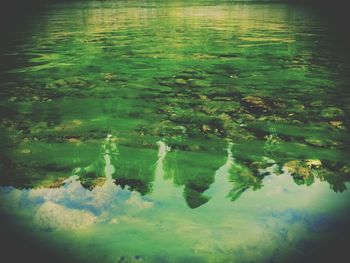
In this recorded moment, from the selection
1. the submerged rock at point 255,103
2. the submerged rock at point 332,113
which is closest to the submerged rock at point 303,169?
the submerged rock at point 332,113

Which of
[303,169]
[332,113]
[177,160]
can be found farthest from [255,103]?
[177,160]

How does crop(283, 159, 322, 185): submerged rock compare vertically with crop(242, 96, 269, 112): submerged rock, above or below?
below

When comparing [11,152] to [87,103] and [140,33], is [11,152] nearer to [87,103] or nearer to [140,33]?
[87,103]

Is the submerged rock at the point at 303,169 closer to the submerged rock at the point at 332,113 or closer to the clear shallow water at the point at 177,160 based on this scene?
the clear shallow water at the point at 177,160

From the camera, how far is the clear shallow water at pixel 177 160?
67.4 inches

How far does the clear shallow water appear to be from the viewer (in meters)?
1.71

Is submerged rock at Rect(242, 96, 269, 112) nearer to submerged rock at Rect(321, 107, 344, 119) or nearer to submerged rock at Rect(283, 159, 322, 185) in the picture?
submerged rock at Rect(321, 107, 344, 119)

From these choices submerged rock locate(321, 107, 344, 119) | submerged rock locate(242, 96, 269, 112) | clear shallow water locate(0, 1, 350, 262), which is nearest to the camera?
clear shallow water locate(0, 1, 350, 262)

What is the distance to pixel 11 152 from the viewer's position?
8.42ft

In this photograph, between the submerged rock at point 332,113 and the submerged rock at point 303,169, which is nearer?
the submerged rock at point 303,169

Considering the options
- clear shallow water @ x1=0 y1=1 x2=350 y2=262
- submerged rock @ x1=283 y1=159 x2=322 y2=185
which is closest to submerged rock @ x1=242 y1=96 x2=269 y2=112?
clear shallow water @ x1=0 y1=1 x2=350 y2=262

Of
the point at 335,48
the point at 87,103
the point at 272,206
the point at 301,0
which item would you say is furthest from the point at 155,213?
the point at 301,0

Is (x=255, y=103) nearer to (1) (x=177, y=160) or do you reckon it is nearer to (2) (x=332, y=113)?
(2) (x=332, y=113)

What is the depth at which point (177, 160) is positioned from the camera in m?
2.42
